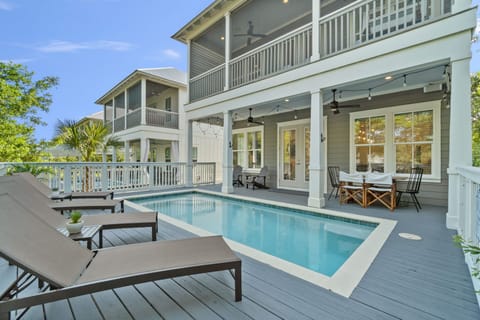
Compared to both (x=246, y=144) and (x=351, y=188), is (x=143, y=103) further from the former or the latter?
(x=351, y=188)

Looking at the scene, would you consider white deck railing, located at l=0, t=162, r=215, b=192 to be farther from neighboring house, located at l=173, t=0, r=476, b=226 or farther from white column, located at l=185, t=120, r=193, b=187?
neighboring house, located at l=173, t=0, r=476, b=226

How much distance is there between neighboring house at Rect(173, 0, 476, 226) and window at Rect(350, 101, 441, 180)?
1.0 inches

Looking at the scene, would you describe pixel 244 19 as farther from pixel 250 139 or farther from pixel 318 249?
pixel 318 249

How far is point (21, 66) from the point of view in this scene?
30.7ft

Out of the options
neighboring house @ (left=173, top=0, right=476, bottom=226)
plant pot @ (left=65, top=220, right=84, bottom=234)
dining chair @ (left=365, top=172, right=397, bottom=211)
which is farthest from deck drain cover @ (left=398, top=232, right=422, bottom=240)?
plant pot @ (left=65, top=220, right=84, bottom=234)

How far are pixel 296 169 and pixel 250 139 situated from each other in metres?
2.80

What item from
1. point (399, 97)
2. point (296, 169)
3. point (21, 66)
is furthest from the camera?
point (21, 66)

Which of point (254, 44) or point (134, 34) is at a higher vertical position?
point (134, 34)

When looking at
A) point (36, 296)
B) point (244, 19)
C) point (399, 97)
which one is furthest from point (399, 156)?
point (36, 296)

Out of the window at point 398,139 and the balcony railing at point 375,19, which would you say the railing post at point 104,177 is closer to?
the balcony railing at point 375,19

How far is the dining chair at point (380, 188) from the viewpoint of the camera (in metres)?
5.05

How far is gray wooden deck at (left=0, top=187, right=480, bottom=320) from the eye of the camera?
168cm

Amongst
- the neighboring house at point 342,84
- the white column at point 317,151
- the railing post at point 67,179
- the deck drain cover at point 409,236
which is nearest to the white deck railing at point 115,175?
the railing post at point 67,179

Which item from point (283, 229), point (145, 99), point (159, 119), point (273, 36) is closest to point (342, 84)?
point (283, 229)
